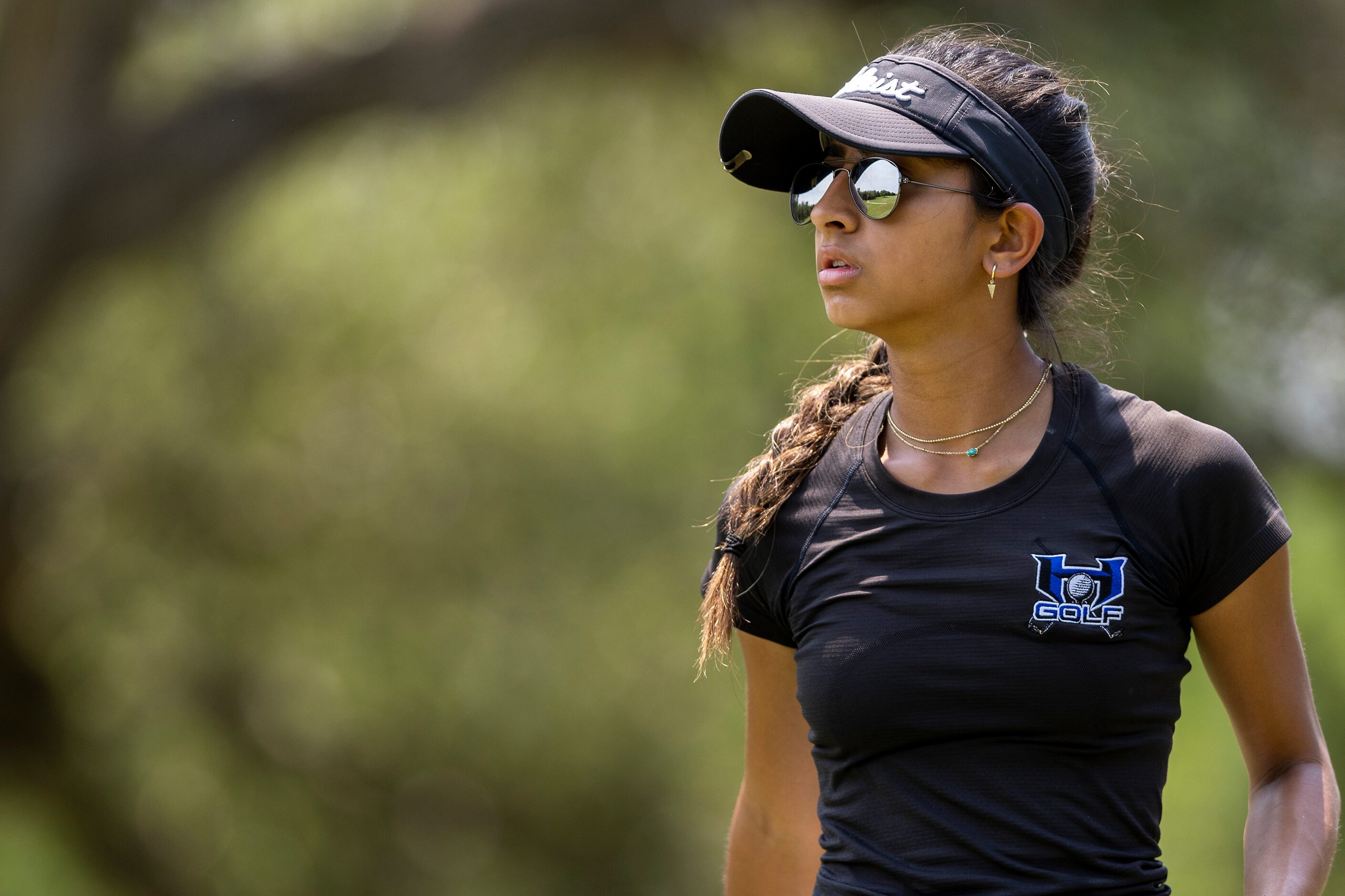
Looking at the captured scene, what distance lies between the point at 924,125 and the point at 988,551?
54 centimetres

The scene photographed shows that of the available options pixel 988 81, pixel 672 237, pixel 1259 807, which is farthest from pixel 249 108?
pixel 1259 807

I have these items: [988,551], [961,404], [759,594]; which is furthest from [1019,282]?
[759,594]

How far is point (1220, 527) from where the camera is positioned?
1638mm

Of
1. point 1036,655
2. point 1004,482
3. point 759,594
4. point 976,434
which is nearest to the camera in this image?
point 1036,655

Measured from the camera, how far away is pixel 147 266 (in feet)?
21.5

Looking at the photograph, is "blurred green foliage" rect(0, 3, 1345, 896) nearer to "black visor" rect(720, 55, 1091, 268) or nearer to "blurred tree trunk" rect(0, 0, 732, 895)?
"blurred tree trunk" rect(0, 0, 732, 895)

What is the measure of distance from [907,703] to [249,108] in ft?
15.5

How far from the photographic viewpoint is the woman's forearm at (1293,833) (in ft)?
5.30

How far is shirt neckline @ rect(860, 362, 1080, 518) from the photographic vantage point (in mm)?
1710

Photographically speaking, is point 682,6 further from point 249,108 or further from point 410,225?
point 410,225

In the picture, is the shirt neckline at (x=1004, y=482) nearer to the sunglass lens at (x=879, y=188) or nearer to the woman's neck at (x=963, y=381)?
the woman's neck at (x=963, y=381)

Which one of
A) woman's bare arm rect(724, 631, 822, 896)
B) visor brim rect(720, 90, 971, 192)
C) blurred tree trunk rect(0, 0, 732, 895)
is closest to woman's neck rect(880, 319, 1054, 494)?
visor brim rect(720, 90, 971, 192)

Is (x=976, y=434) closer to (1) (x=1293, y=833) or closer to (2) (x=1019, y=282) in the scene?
(2) (x=1019, y=282)

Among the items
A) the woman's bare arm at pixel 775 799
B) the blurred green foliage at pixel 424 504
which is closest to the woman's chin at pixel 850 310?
the woman's bare arm at pixel 775 799
